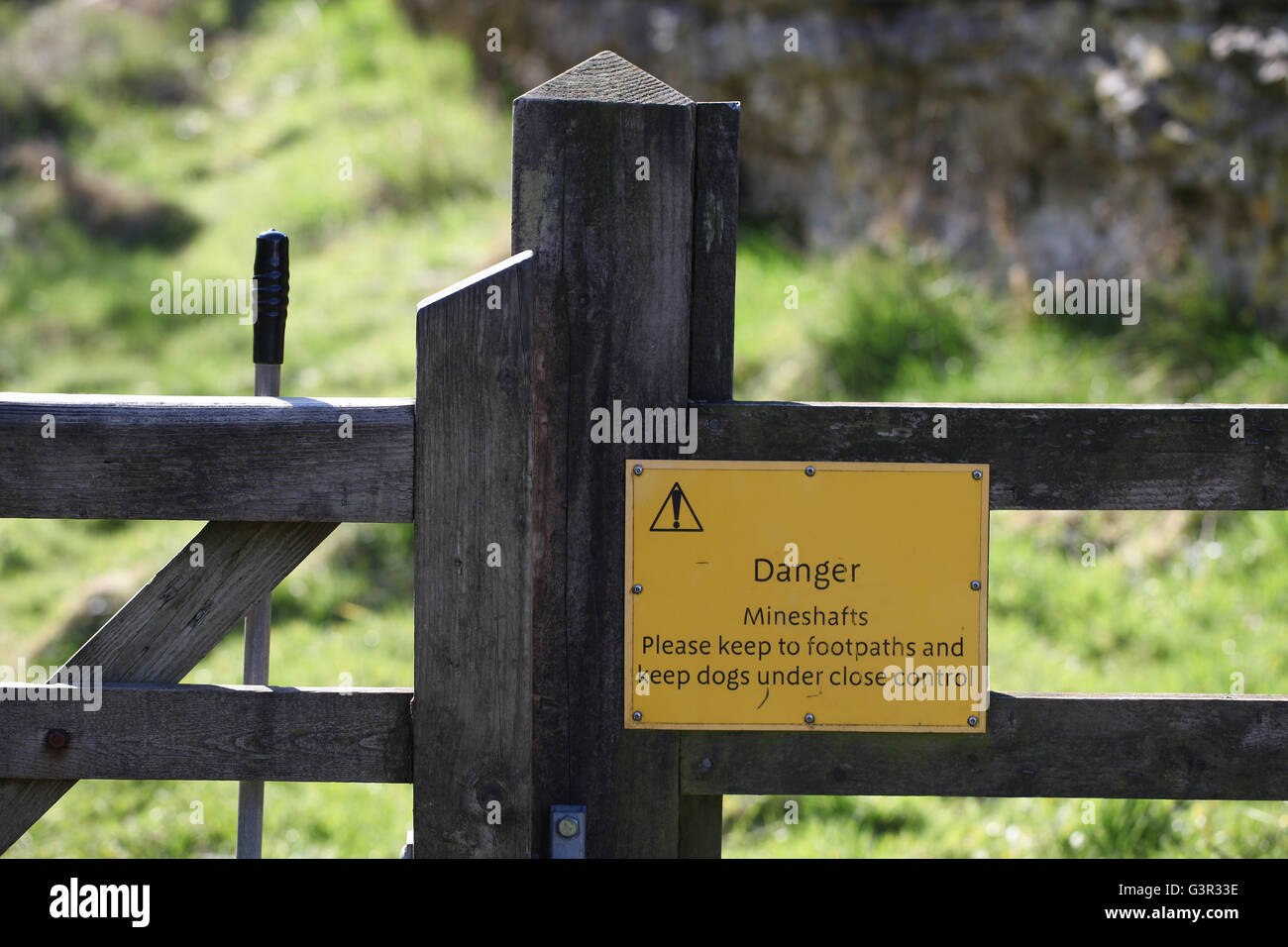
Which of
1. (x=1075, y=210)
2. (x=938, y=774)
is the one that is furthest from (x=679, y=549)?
(x=1075, y=210)

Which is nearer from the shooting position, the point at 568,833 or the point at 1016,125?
the point at 568,833

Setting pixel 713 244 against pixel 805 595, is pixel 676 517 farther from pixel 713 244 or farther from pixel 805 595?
pixel 713 244

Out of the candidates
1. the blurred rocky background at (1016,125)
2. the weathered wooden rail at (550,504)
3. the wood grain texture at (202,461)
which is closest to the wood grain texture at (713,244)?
the weathered wooden rail at (550,504)

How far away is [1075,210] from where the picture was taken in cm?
631

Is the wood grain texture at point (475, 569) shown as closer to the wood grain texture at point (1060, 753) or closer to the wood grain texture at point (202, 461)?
the wood grain texture at point (202, 461)

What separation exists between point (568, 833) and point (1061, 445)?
1.04m

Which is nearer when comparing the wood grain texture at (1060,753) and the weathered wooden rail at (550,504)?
the weathered wooden rail at (550,504)

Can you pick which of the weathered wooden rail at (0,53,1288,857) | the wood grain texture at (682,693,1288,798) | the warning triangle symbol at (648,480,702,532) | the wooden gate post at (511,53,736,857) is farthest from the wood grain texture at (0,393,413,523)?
the wood grain texture at (682,693,1288,798)

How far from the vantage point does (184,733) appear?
1875mm

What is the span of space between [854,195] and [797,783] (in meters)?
6.20

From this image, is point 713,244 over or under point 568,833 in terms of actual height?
over

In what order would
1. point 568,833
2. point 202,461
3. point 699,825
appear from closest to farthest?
1. point 202,461
2. point 568,833
3. point 699,825

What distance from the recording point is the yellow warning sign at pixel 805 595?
1916 millimetres

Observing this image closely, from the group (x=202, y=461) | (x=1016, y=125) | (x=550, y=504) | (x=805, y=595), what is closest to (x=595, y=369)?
(x=550, y=504)
